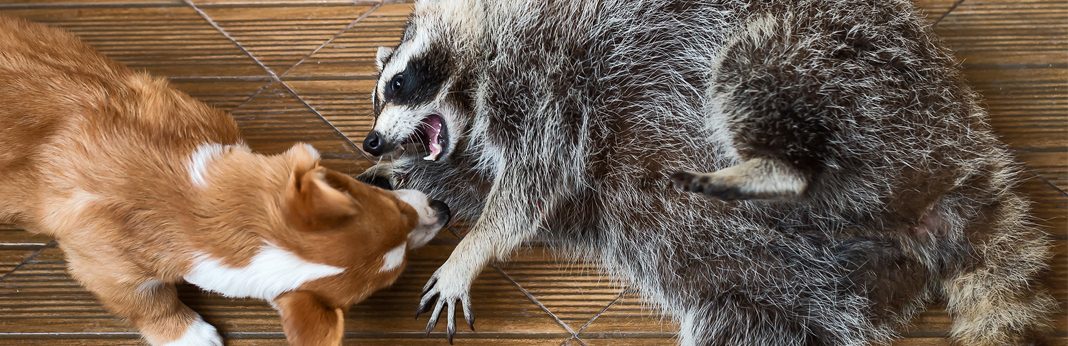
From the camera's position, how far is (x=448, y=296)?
1.89m

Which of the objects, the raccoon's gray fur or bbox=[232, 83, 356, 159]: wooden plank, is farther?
bbox=[232, 83, 356, 159]: wooden plank

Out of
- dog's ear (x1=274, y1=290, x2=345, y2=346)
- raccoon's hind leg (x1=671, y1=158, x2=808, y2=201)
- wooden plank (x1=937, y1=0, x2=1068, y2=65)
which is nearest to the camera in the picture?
dog's ear (x1=274, y1=290, x2=345, y2=346)

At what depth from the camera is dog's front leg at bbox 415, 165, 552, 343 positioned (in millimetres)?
1881

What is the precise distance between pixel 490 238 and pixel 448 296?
0.21m

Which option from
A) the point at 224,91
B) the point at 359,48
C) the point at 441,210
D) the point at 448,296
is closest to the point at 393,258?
the point at 441,210

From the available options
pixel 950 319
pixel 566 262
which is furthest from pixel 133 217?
pixel 950 319

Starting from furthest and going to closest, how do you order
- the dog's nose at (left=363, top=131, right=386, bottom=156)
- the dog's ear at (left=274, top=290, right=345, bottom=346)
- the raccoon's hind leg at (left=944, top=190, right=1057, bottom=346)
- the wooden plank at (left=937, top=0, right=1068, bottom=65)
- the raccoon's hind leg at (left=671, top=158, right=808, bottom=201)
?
1. the wooden plank at (left=937, top=0, right=1068, bottom=65)
2. the dog's nose at (left=363, top=131, right=386, bottom=156)
3. the raccoon's hind leg at (left=944, top=190, right=1057, bottom=346)
4. the raccoon's hind leg at (left=671, top=158, right=808, bottom=201)
5. the dog's ear at (left=274, top=290, right=345, bottom=346)

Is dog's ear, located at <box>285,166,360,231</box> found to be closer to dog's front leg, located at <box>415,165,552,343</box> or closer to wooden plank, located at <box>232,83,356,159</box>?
dog's front leg, located at <box>415,165,552,343</box>

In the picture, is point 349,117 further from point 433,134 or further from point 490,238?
point 490,238

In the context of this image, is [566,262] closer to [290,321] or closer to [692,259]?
[692,259]

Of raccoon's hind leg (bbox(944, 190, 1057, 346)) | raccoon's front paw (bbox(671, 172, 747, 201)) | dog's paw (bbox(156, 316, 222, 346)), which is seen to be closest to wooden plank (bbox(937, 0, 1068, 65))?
raccoon's hind leg (bbox(944, 190, 1057, 346))

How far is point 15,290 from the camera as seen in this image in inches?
81.7

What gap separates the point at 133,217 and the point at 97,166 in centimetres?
17

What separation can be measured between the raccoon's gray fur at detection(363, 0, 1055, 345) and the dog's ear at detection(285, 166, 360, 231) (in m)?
0.45
